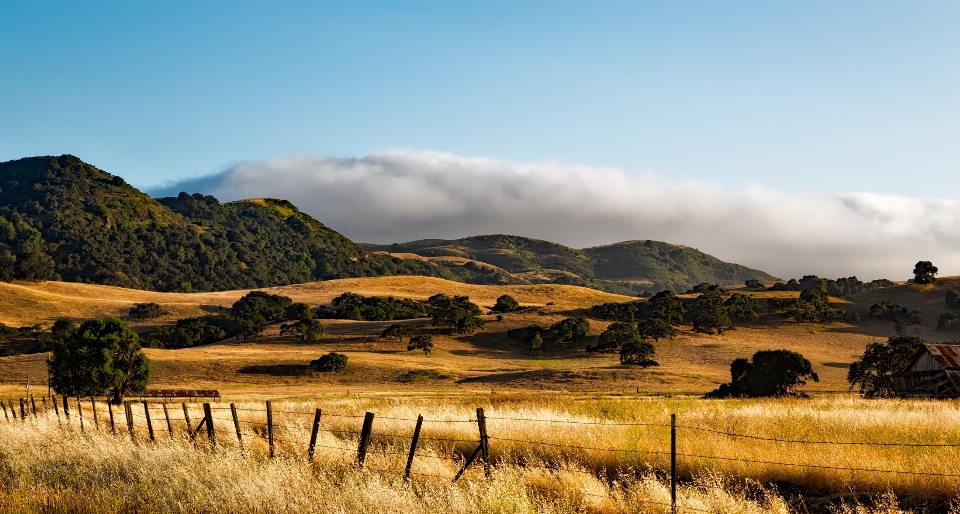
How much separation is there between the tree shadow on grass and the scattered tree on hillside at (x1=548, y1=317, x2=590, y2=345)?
1495 inches

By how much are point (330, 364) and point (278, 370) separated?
20.2 feet

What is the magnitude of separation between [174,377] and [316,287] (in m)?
116

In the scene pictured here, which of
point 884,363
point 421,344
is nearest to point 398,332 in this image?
point 421,344

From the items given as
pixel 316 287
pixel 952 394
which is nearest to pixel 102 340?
pixel 952 394

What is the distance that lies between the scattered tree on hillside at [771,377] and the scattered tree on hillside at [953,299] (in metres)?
103

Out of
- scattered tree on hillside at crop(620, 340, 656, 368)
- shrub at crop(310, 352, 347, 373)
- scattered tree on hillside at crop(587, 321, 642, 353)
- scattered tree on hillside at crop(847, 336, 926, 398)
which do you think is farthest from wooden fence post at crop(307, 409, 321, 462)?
scattered tree on hillside at crop(587, 321, 642, 353)

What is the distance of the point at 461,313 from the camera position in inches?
4690

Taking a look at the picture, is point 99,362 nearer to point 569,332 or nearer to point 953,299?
point 569,332

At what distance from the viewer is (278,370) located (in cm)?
8475

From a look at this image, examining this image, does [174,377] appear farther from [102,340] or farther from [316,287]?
[316,287]

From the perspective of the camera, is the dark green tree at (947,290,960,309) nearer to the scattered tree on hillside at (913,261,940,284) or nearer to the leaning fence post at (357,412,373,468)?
the scattered tree on hillside at (913,261,940,284)

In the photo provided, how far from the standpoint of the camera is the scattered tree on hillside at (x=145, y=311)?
13962 cm

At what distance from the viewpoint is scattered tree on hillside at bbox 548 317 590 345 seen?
10844cm

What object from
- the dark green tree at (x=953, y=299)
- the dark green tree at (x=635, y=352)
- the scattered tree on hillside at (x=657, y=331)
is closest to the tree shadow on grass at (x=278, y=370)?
the dark green tree at (x=635, y=352)
